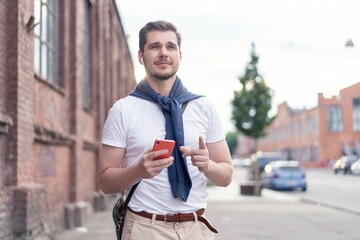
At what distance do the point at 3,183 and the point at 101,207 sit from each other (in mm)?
8242

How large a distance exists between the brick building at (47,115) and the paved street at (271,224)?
64 centimetres

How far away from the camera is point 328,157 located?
63.5 metres

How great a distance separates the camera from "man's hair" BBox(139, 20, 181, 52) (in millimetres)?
2719

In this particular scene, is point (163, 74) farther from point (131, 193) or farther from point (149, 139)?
point (131, 193)

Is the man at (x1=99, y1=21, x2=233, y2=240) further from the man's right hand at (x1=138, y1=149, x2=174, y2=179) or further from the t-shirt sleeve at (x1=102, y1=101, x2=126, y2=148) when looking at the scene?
the man's right hand at (x1=138, y1=149, x2=174, y2=179)

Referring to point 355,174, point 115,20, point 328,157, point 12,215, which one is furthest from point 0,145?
point 328,157

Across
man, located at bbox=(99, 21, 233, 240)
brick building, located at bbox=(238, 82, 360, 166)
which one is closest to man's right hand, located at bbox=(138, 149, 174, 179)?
man, located at bbox=(99, 21, 233, 240)

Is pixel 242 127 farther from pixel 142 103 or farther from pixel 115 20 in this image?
pixel 142 103

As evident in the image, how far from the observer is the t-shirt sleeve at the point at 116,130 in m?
2.64

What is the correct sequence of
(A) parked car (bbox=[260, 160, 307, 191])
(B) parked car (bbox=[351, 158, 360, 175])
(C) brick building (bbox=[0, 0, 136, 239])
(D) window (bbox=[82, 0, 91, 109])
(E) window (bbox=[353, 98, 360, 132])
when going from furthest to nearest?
(E) window (bbox=[353, 98, 360, 132]), (B) parked car (bbox=[351, 158, 360, 175]), (A) parked car (bbox=[260, 160, 307, 191]), (D) window (bbox=[82, 0, 91, 109]), (C) brick building (bbox=[0, 0, 136, 239])

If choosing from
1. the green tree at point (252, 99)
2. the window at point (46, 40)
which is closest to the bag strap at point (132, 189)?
the window at point (46, 40)

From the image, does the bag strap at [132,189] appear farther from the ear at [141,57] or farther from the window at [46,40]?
the window at [46,40]

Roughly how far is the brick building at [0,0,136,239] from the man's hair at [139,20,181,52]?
15.2 ft

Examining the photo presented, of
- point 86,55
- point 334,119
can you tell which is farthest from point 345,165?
point 86,55
